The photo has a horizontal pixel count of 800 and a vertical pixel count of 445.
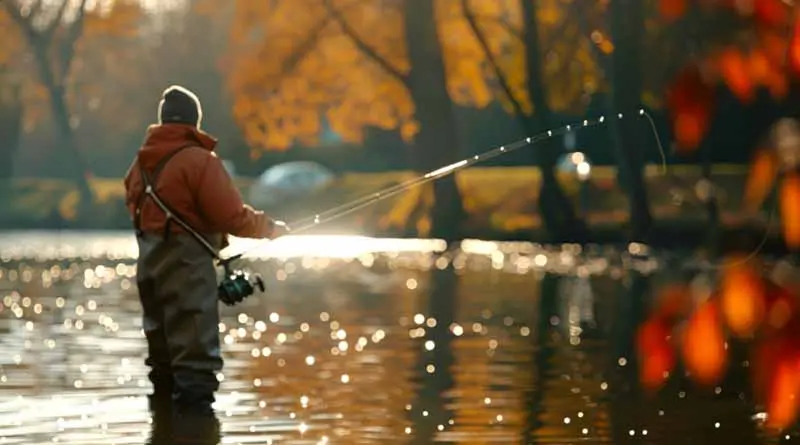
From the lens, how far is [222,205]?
12.0m

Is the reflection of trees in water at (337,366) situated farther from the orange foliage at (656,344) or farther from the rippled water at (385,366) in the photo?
the orange foliage at (656,344)

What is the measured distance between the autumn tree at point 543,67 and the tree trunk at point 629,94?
7.54ft

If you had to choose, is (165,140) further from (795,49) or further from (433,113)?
(433,113)

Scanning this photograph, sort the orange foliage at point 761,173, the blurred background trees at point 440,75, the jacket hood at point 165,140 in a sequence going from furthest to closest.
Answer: the blurred background trees at point 440,75 < the jacket hood at point 165,140 < the orange foliage at point 761,173

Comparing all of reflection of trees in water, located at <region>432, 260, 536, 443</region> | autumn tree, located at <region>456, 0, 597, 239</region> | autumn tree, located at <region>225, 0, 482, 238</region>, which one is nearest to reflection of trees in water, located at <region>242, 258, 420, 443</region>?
reflection of trees in water, located at <region>432, 260, 536, 443</region>

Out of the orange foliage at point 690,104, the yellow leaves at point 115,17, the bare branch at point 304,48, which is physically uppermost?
the yellow leaves at point 115,17

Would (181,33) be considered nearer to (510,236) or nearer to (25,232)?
(25,232)

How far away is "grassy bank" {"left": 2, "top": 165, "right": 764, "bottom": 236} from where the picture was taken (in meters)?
52.0

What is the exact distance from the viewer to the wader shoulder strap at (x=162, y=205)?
39.5 feet

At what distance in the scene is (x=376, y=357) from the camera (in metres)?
16.6

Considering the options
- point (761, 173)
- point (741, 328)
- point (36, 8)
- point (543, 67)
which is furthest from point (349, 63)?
point (761, 173)

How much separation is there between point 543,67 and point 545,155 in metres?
1.91

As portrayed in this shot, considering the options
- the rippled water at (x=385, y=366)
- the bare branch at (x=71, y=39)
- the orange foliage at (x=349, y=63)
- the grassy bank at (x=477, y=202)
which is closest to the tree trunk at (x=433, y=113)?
the orange foliage at (x=349, y=63)

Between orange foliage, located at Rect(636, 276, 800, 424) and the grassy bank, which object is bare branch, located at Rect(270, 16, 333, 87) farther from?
orange foliage, located at Rect(636, 276, 800, 424)
